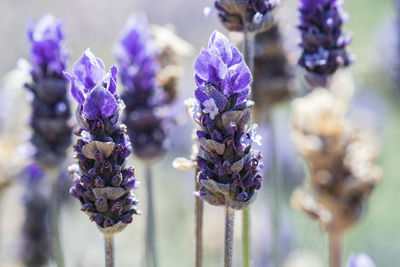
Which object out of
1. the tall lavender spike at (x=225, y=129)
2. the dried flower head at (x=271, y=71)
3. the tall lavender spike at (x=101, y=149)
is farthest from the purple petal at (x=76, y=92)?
the dried flower head at (x=271, y=71)

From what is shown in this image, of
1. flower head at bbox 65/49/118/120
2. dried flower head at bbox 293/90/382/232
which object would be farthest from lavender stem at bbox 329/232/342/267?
flower head at bbox 65/49/118/120

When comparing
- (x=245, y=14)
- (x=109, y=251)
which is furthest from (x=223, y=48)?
(x=109, y=251)

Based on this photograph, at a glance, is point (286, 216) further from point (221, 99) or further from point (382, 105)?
point (221, 99)

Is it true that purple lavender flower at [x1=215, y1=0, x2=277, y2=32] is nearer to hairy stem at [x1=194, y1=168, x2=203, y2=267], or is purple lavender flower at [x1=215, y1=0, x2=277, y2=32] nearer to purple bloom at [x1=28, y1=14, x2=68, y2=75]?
hairy stem at [x1=194, y1=168, x2=203, y2=267]

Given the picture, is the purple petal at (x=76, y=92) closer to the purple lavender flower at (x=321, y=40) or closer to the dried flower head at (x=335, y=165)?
the purple lavender flower at (x=321, y=40)

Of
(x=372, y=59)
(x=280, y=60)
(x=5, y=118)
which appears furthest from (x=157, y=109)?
(x=372, y=59)
